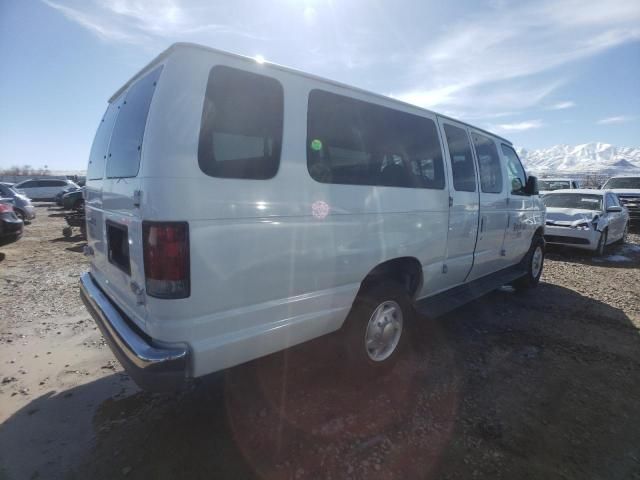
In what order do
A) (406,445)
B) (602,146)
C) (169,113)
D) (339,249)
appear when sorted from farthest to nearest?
(602,146) → (339,249) → (406,445) → (169,113)

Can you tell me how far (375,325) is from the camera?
2.98 m

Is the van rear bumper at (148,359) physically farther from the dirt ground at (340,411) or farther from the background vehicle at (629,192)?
the background vehicle at (629,192)

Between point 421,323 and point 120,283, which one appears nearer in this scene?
point 120,283

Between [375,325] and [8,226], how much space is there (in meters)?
8.08

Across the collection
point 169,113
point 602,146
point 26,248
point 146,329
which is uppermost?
point 602,146

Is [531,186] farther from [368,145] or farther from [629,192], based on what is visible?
[629,192]

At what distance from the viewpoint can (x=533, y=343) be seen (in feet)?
12.7

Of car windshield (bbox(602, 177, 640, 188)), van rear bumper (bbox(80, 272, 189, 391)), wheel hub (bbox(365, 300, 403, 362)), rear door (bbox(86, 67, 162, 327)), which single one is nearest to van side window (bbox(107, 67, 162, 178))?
rear door (bbox(86, 67, 162, 327))

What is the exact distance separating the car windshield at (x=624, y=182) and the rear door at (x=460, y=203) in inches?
603

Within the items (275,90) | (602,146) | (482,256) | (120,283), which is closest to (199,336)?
(120,283)

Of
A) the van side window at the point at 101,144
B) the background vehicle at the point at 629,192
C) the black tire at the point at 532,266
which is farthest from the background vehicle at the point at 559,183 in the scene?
the van side window at the point at 101,144

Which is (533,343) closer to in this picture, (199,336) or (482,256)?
(482,256)

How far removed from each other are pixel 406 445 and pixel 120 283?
2.18 m

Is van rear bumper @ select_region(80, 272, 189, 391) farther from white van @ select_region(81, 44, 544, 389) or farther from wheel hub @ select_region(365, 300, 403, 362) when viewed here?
wheel hub @ select_region(365, 300, 403, 362)
